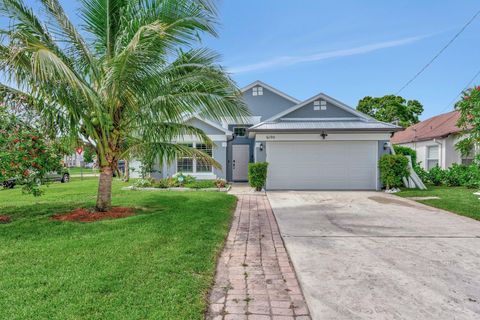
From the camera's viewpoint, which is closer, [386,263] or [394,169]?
[386,263]

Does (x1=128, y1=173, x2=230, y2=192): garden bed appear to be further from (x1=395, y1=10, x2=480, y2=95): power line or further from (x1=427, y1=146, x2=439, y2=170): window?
(x1=427, y1=146, x2=439, y2=170): window

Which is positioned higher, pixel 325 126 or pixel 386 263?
pixel 325 126

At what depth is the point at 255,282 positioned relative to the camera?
3453 mm

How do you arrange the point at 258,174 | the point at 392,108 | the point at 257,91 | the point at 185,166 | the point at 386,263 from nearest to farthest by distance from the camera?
the point at 386,263, the point at 258,174, the point at 185,166, the point at 257,91, the point at 392,108

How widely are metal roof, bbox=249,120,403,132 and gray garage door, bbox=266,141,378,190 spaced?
2.49 feet

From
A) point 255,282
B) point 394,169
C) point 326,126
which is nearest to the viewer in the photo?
point 255,282

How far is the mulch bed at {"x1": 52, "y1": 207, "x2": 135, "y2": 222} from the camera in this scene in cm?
656

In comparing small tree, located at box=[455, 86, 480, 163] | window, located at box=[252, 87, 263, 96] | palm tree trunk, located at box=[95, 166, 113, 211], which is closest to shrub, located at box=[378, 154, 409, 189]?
small tree, located at box=[455, 86, 480, 163]

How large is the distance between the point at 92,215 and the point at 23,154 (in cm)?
203

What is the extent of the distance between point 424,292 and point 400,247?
175 centimetres

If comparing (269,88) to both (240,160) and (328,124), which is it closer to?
(240,160)

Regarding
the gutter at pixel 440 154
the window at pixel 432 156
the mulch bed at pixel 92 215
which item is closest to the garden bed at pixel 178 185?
the mulch bed at pixel 92 215

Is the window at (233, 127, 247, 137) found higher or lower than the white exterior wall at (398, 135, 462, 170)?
higher

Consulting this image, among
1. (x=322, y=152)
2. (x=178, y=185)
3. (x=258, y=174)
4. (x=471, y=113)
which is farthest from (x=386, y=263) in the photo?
(x=178, y=185)
